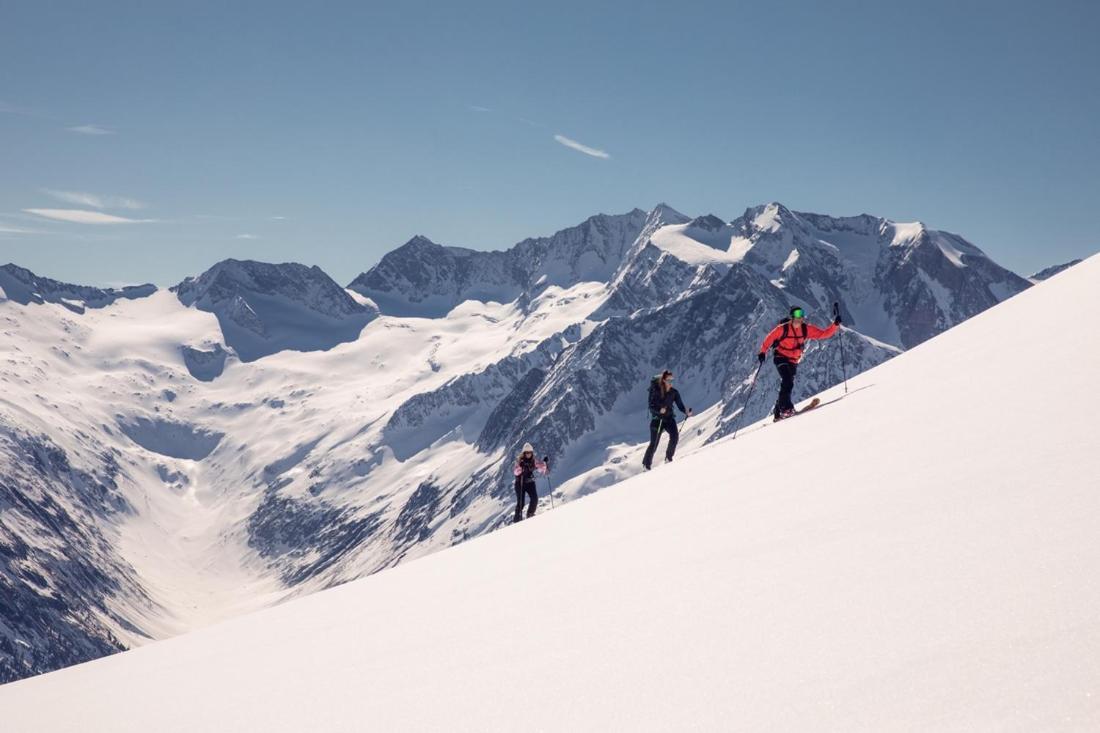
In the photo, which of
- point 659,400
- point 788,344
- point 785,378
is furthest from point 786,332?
point 659,400

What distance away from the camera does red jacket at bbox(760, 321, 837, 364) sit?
1820 centimetres

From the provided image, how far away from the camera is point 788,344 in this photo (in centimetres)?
1845

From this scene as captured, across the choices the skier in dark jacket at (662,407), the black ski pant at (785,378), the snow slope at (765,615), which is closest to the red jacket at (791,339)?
the black ski pant at (785,378)

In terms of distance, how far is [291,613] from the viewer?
10742 mm

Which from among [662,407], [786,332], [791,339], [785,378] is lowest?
[662,407]

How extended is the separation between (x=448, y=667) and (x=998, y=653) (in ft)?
11.6

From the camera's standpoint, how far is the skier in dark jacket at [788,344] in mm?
17984

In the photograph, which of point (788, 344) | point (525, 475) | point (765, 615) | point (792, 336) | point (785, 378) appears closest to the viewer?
point (765, 615)

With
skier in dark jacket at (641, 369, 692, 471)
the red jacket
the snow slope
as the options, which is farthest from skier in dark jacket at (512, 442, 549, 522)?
the snow slope

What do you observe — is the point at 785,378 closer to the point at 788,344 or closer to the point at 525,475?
the point at 788,344

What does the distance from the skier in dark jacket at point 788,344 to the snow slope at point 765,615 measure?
6.82 m

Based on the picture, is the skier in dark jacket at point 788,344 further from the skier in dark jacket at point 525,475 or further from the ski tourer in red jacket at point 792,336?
the skier in dark jacket at point 525,475

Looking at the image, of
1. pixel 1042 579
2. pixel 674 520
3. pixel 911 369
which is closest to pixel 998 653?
pixel 1042 579

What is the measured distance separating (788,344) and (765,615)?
555 inches
